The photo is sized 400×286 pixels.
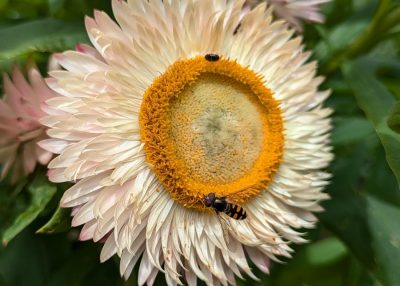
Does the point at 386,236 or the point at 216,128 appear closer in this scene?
the point at 216,128

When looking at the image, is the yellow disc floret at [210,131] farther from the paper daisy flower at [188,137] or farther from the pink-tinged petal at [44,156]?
the pink-tinged petal at [44,156]

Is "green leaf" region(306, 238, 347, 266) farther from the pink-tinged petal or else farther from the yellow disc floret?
the pink-tinged petal

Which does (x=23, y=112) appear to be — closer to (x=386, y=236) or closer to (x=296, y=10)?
(x=296, y=10)

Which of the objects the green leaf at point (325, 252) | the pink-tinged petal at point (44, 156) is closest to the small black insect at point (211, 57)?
the pink-tinged petal at point (44, 156)

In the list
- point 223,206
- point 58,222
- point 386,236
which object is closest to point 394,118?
point 386,236

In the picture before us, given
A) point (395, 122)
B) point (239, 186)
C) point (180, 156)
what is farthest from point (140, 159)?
point (395, 122)

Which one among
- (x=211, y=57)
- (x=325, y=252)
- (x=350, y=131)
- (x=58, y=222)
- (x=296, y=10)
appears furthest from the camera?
(x=325, y=252)

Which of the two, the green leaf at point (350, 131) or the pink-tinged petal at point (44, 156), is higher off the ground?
the green leaf at point (350, 131)
